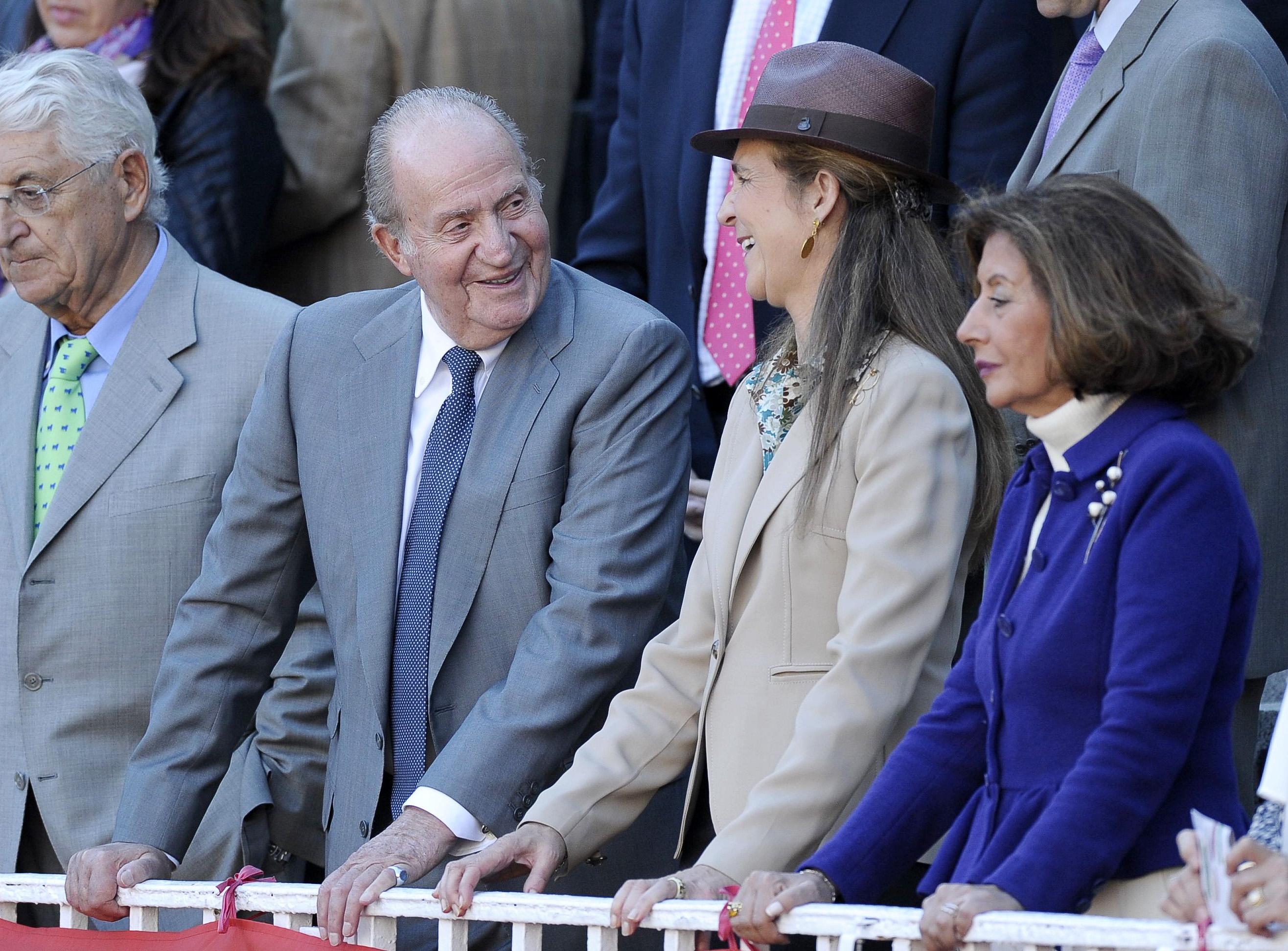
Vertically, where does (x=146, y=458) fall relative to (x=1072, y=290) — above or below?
below

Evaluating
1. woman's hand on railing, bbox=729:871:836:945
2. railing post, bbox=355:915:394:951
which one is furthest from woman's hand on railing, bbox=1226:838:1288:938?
railing post, bbox=355:915:394:951

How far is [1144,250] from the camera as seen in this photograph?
7.92 ft

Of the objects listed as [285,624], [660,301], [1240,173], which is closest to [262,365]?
[285,624]

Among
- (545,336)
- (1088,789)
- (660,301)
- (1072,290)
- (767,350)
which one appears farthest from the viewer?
(660,301)

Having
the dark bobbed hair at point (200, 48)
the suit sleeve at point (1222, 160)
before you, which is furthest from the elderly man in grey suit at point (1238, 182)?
the dark bobbed hair at point (200, 48)

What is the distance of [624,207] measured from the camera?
4629mm

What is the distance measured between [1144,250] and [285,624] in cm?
197

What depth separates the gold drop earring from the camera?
311 cm

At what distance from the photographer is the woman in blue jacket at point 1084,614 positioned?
7.33ft

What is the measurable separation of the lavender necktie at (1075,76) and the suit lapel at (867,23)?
0.61 metres

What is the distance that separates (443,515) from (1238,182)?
1549mm

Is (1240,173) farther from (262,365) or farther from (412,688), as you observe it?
(262,365)

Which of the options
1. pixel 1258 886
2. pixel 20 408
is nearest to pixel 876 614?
pixel 1258 886

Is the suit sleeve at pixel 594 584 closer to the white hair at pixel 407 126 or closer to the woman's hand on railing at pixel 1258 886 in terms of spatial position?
the white hair at pixel 407 126
